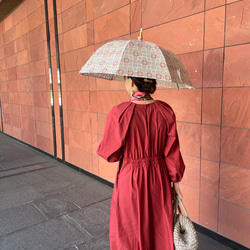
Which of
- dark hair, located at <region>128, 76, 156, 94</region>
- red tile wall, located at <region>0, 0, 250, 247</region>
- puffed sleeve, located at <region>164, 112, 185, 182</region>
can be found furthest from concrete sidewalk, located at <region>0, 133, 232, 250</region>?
dark hair, located at <region>128, 76, 156, 94</region>

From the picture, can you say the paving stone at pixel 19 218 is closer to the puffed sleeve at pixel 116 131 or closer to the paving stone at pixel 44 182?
the paving stone at pixel 44 182

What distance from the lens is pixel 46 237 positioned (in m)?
2.43

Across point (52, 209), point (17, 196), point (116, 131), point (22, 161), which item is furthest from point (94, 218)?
point (22, 161)

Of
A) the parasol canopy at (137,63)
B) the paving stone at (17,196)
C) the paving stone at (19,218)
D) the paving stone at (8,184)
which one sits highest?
the parasol canopy at (137,63)

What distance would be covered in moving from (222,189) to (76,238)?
1.59 meters

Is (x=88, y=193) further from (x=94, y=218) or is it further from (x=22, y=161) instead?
(x=22, y=161)

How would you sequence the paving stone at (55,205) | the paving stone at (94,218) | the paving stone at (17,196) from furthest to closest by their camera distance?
the paving stone at (17,196) → the paving stone at (55,205) → the paving stone at (94,218)

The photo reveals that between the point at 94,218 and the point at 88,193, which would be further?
the point at 88,193

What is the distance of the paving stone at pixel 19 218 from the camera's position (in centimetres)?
261

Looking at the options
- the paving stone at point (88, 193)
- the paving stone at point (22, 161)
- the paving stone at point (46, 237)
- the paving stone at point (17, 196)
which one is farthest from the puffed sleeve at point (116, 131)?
the paving stone at point (22, 161)

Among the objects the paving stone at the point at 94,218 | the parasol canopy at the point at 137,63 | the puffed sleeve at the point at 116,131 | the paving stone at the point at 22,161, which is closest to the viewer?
the parasol canopy at the point at 137,63

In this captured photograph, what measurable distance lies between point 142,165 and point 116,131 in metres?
0.28

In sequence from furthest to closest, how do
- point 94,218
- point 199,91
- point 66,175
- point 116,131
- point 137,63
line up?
point 66,175 < point 94,218 < point 199,91 < point 116,131 < point 137,63

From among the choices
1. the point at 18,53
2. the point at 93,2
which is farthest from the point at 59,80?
the point at 18,53
